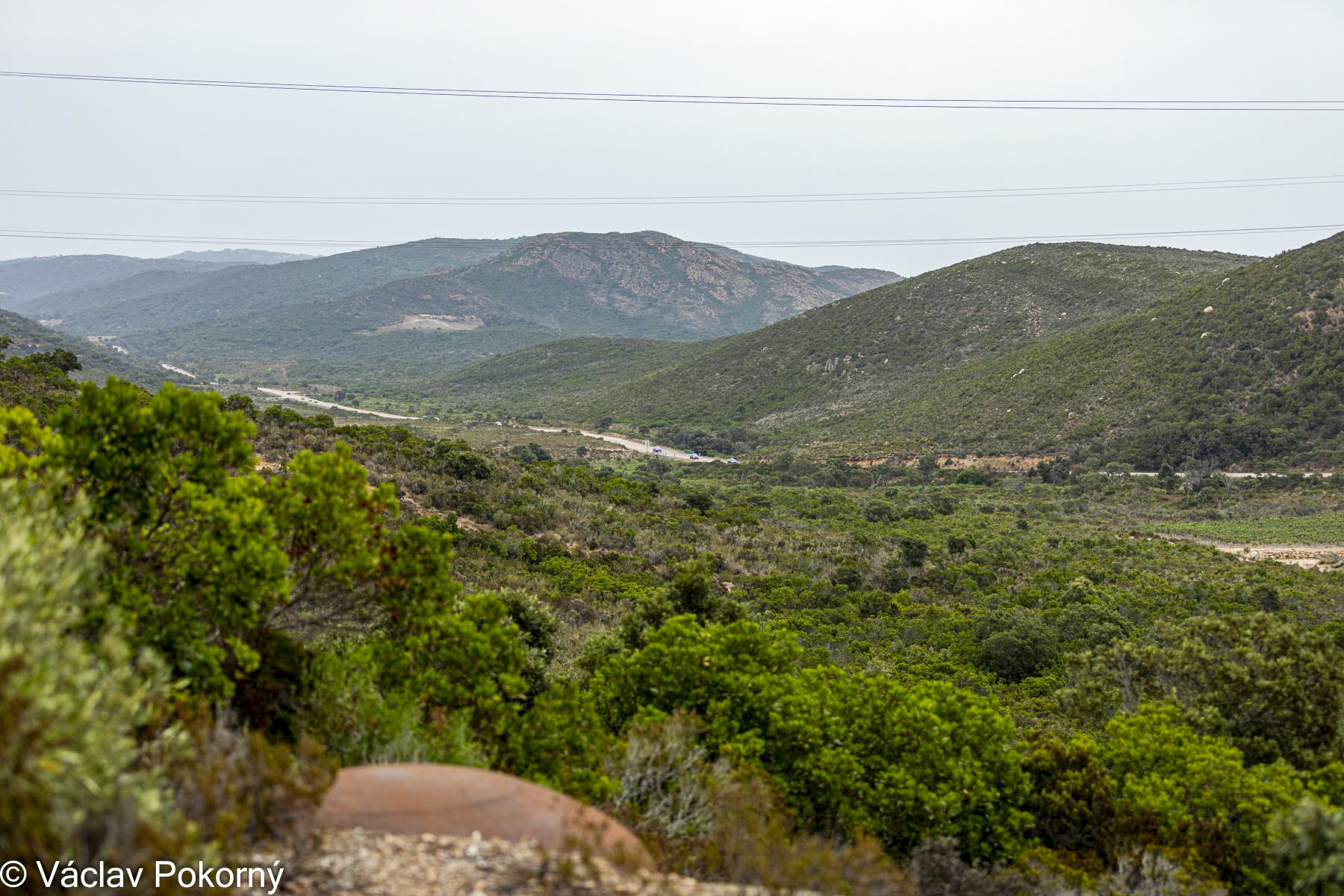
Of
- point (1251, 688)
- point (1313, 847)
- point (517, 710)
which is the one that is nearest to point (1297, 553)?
point (1251, 688)

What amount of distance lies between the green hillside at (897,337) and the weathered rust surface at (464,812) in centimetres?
7196

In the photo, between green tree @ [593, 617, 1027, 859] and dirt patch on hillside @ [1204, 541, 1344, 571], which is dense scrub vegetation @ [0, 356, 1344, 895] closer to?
green tree @ [593, 617, 1027, 859]

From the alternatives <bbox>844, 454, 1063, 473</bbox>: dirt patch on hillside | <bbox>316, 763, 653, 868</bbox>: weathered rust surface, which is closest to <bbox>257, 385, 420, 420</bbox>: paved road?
<bbox>844, 454, 1063, 473</bbox>: dirt patch on hillside

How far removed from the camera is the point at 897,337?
93.6 metres

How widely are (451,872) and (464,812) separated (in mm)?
694

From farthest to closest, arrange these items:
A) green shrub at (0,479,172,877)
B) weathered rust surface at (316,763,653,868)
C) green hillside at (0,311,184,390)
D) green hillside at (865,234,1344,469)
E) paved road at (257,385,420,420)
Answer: paved road at (257,385,420,420) < green hillside at (0,311,184,390) < green hillside at (865,234,1344,469) < weathered rust surface at (316,763,653,868) < green shrub at (0,479,172,877)

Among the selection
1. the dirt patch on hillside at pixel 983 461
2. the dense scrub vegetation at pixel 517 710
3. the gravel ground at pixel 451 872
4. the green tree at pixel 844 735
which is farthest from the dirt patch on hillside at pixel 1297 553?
the gravel ground at pixel 451 872

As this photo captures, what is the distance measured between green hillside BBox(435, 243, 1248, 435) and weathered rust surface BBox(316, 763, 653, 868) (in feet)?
236

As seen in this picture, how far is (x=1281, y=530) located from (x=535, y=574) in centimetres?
3797

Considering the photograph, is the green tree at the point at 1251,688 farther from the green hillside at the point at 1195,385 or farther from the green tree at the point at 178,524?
the green hillside at the point at 1195,385

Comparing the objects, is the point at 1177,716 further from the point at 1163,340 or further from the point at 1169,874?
the point at 1163,340

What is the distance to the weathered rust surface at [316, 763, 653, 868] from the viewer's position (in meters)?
6.43

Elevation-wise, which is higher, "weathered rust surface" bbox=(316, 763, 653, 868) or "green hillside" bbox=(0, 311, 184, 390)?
"green hillside" bbox=(0, 311, 184, 390)

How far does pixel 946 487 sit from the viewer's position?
58.2 m
